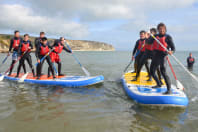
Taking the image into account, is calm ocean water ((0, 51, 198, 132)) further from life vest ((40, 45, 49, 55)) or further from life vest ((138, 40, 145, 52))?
life vest ((40, 45, 49, 55))

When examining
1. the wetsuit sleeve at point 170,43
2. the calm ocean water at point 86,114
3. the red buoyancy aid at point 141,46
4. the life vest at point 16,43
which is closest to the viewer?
the calm ocean water at point 86,114

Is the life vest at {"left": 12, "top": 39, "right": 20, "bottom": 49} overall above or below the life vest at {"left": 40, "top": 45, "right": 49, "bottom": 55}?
above

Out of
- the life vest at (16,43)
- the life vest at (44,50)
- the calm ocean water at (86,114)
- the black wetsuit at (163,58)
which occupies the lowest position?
the calm ocean water at (86,114)

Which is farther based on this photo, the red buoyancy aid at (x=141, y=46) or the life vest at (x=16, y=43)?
the life vest at (x=16, y=43)

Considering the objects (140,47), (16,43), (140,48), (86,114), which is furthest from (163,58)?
(16,43)

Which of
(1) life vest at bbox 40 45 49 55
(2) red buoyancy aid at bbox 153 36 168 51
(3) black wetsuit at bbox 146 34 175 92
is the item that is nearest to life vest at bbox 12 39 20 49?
(1) life vest at bbox 40 45 49 55

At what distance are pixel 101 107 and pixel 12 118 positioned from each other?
265cm

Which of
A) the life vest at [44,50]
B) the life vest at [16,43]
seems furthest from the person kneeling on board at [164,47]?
the life vest at [16,43]

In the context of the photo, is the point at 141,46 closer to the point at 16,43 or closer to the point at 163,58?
the point at 163,58

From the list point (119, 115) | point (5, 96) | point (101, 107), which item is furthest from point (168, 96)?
point (5, 96)

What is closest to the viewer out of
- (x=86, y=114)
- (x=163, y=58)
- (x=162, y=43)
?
(x=86, y=114)

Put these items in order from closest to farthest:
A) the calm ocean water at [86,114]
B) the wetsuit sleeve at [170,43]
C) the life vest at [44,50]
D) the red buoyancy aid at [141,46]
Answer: the calm ocean water at [86,114]
the wetsuit sleeve at [170,43]
the red buoyancy aid at [141,46]
the life vest at [44,50]

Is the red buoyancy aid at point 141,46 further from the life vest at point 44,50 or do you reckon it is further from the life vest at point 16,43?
the life vest at point 16,43

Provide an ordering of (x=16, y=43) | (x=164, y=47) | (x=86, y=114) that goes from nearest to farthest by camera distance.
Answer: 1. (x=86, y=114)
2. (x=164, y=47)
3. (x=16, y=43)
